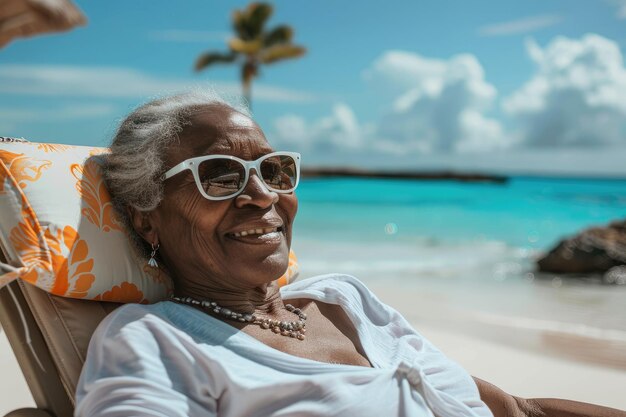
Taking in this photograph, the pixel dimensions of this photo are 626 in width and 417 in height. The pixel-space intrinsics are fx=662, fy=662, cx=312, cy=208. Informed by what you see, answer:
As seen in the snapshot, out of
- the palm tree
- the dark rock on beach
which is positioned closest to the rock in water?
the dark rock on beach

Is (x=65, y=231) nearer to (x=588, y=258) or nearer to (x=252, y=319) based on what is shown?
(x=252, y=319)

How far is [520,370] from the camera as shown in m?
4.63

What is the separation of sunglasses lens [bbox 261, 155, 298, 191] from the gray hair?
9.8 inches

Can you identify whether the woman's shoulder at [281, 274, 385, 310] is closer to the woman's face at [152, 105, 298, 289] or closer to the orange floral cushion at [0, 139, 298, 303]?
the woman's face at [152, 105, 298, 289]

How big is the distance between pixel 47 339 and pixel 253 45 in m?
36.2

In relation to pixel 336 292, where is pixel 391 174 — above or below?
above

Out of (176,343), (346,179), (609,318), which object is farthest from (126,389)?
(346,179)

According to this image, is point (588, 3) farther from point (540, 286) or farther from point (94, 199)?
point (94, 199)

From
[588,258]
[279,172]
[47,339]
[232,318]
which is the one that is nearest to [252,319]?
[232,318]

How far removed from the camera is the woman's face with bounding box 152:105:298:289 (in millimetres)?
1913

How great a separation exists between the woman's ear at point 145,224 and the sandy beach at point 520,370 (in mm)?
2027

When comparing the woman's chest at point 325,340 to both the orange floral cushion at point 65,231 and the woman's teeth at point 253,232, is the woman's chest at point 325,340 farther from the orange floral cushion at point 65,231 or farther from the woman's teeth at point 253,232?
the orange floral cushion at point 65,231

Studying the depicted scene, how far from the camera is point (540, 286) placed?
387 inches

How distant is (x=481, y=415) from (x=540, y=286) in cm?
838
